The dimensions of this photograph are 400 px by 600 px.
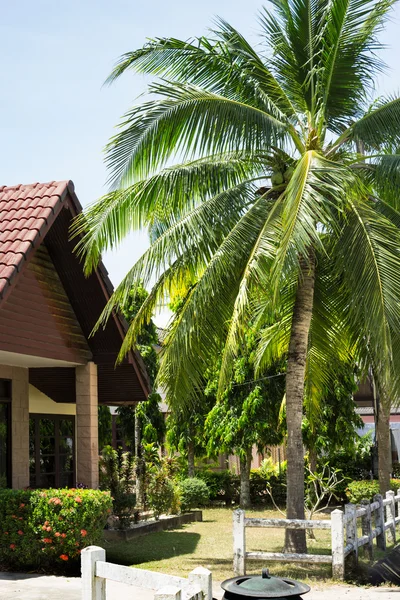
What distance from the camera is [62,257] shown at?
48.1 feet

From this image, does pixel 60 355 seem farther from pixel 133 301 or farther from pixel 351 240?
pixel 133 301

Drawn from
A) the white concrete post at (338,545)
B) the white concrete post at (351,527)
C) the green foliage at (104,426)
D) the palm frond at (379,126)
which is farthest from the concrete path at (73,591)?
the green foliage at (104,426)

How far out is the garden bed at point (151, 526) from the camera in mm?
17336

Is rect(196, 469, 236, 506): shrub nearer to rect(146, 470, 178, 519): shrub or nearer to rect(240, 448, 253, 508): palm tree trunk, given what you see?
rect(240, 448, 253, 508): palm tree trunk

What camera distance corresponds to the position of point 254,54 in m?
13.9

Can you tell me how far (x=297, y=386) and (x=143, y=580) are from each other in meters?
8.03

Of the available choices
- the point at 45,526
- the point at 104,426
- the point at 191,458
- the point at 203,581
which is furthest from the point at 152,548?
the point at 104,426

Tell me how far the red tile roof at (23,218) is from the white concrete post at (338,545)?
586cm

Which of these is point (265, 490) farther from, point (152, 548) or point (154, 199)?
point (154, 199)

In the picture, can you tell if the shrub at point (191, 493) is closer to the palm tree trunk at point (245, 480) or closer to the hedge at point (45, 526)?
the palm tree trunk at point (245, 480)

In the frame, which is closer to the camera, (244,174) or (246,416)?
(244,174)

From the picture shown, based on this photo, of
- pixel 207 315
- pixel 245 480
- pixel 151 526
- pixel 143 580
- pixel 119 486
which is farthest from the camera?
pixel 245 480

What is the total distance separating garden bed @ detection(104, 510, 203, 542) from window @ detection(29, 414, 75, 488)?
1.60 meters

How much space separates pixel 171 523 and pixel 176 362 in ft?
27.8
